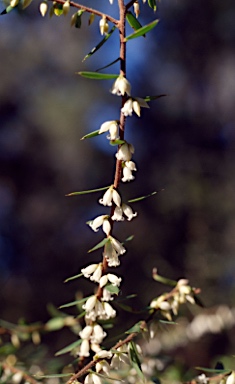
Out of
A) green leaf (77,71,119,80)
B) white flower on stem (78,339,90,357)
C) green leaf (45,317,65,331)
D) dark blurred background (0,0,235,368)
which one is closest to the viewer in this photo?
green leaf (77,71,119,80)

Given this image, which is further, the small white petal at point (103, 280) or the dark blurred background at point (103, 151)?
the dark blurred background at point (103, 151)

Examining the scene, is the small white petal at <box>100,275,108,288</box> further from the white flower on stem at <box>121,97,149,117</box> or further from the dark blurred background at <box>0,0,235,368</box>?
the dark blurred background at <box>0,0,235,368</box>

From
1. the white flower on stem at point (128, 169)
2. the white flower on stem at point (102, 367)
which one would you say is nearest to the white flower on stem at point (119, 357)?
the white flower on stem at point (102, 367)

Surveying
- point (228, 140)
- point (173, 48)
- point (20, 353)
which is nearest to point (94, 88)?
point (173, 48)

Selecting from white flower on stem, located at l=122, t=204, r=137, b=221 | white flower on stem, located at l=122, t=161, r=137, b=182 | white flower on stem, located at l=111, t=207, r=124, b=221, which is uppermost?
white flower on stem, located at l=122, t=161, r=137, b=182

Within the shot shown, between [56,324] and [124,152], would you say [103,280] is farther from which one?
[56,324]

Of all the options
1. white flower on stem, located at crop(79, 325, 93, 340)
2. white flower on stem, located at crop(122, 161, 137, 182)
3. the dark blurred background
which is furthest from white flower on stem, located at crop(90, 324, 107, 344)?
the dark blurred background

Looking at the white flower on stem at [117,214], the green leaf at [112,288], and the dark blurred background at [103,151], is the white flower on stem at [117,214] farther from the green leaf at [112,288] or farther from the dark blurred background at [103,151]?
the dark blurred background at [103,151]

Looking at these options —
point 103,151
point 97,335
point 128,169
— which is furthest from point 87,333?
point 103,151

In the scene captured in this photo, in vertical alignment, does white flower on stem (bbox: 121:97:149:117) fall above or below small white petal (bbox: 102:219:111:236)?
above
